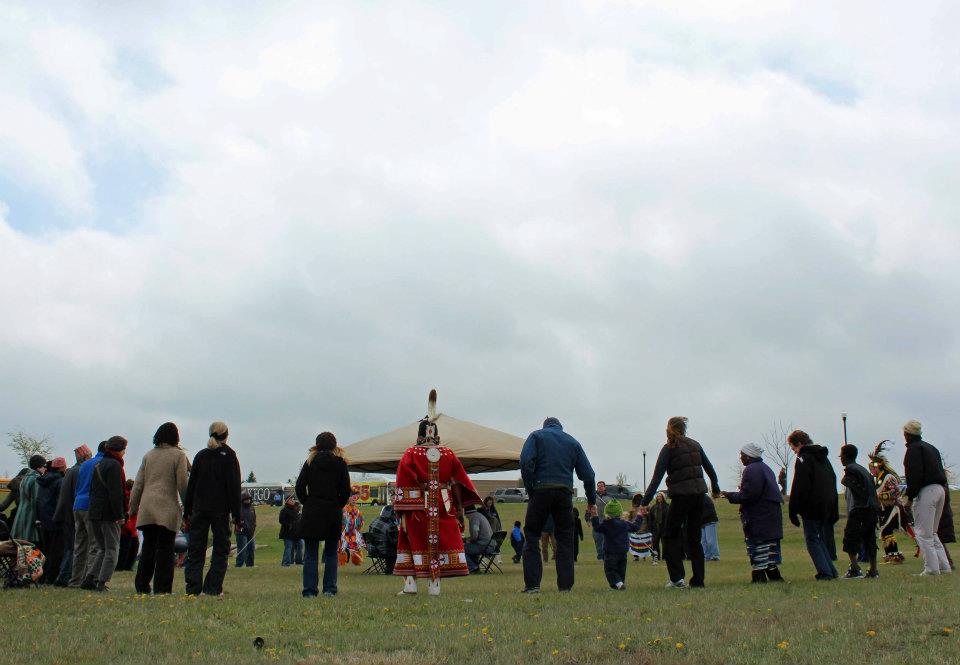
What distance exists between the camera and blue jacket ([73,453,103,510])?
41.3 feet

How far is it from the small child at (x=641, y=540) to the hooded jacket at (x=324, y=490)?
493 inches

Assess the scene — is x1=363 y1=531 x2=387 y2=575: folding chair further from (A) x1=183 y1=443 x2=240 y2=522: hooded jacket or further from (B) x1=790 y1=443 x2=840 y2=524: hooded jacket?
(B) x1=790 y1=443 x2=840 y2=524: hooded jacket

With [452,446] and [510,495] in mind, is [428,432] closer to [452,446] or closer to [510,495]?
[452,446]

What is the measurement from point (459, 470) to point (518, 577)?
6938mm

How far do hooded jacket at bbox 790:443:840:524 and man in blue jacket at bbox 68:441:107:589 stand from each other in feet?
27.7

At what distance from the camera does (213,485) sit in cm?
1115

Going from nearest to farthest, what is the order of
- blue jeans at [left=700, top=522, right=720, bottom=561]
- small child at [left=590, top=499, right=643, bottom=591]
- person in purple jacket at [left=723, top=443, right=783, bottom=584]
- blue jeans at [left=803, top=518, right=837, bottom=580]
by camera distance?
1. person in purple jacket at [left=723, top=443, right=783, bottom=584]
2. blue jeans at [left=803, top=518, right=837, bottom=580]
3. small child at [left=590, top=499, right=643, bottom=591]
4. blue jeans at [left=700, top=522, right=720, bottom=561]

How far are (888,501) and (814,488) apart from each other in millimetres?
5668

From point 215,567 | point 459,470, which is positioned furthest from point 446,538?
point 215,567

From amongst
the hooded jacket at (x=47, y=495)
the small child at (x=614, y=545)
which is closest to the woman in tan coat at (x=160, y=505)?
the hooded jacket at (x=47, y=495)

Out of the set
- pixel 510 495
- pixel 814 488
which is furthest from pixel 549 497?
pixel 510 495

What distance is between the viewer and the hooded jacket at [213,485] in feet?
36.4

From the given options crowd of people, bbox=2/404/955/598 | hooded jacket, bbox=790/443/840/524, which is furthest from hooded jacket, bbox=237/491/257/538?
hooded jacket, bbox=790/443/840/524

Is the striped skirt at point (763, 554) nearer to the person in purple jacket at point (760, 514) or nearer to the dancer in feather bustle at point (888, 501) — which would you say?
the person in purple jacket at point (760, 514)
